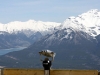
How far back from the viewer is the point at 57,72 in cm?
1958

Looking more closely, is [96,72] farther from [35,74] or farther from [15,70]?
[15,70]

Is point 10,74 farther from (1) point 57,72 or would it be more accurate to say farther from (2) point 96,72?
(2) point 96,72

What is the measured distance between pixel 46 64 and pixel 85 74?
236 centimetres

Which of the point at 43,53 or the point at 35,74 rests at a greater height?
the point at 43,53

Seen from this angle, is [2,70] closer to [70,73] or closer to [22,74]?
[22,74]

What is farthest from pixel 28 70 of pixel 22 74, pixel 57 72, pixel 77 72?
pixel 77 72

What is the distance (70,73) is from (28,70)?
2.61 m

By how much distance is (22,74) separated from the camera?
65.4 feet

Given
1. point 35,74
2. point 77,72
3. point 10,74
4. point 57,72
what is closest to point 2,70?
point 10,74

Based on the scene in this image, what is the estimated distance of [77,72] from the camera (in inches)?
757

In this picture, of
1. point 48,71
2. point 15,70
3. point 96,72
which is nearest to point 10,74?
point 15,70

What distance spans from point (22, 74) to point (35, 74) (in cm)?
82

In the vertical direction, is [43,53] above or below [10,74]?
above

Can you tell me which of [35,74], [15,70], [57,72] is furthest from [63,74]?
[15,70]
